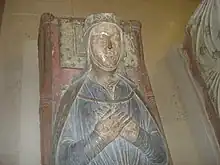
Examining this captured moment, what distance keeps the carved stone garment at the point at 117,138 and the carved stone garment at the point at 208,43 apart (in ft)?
1.87

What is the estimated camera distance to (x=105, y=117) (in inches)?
72.1

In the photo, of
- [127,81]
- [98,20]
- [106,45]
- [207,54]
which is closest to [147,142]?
[127,81]

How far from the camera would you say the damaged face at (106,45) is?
77.2 inches

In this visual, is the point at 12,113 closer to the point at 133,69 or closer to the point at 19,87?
the point at 19,87

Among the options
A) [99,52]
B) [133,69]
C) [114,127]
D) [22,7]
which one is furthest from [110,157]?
[22,7]

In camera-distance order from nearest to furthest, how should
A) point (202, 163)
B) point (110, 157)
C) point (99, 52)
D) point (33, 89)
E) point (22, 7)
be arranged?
point (110, 157), point (99, 52), point (202, 163), point (33, 89), point (22, 7)

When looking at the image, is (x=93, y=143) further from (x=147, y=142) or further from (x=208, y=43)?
(x=208, y=43)

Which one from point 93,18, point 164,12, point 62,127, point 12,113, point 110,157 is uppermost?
point 164,12

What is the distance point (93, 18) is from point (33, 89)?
0.62 m

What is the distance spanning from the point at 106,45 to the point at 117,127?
33 cm

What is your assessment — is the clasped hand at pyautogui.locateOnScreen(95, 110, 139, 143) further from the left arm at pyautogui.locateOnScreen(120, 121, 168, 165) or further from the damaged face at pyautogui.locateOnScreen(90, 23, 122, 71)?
the damaged face at pyautogui.locateOnScreen(90, 23, 122, 71)

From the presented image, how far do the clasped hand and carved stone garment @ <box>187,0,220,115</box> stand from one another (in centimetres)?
65

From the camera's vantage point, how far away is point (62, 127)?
1.86 meters

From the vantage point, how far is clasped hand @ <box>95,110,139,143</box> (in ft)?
5.86
